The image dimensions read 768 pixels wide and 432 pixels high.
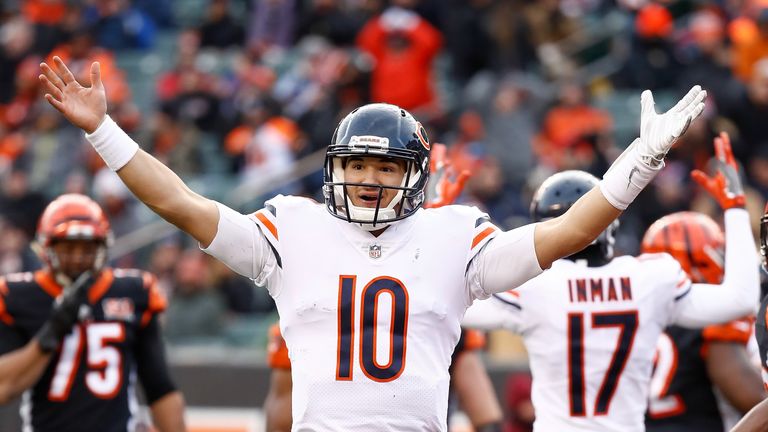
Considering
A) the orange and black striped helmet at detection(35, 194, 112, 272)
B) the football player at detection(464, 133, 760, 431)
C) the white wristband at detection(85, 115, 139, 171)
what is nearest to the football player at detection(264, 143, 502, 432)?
the football player at detection(464, 133, 760, 431)

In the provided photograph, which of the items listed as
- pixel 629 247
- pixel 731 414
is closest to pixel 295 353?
pixel 731 414

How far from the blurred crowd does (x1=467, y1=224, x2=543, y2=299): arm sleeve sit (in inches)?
235

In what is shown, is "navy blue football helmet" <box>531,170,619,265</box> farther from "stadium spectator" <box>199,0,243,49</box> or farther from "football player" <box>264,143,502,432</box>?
"stadium spectator" <box>199,0,243,49</box>

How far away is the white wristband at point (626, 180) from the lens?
386 centimetres

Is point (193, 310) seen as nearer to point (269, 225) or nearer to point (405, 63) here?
point (405, 63)

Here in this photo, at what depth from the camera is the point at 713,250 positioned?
226 inches

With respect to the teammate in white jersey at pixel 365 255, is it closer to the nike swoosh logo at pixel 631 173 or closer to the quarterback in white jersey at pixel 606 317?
the nike swoosh logo at pixel 631 173

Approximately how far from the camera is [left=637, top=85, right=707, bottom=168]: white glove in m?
3.81

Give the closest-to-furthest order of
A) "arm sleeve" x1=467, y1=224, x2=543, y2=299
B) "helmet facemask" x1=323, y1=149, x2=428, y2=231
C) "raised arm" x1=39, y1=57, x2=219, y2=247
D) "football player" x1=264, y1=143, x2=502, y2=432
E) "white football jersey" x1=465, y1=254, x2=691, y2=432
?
1. "raised arm" x1=39, y1=57, x2=219, y2=247
2. "arm sleeve" x1=467, y1=224, x2=543, y2=299
3. "helmet facemask" x1=323, y1=149, x2=428, y2=231
4. "white football jersey" x1=465, y1=254, x2=691, y2=432
5. "football player" x1=264, y1=143, x2=502, y2=432

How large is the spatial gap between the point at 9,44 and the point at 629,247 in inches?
342

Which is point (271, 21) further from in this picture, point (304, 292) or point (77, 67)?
point (304, 292)

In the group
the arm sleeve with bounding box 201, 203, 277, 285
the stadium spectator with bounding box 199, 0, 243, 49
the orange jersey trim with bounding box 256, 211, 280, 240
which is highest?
the stadium spectator with bounding box 199, 0, 243, 49

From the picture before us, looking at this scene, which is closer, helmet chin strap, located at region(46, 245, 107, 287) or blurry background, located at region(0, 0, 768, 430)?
helmet chin strap, located at region(46, 245, 107, 287)

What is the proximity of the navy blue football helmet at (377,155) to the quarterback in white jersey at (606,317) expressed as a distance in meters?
1.05
